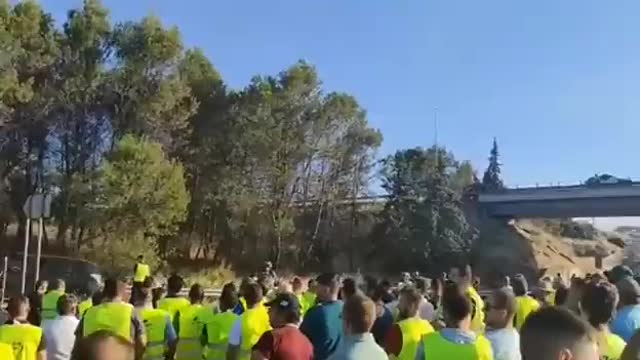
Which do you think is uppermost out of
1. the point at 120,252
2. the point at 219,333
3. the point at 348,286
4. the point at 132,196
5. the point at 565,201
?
the point at 565,201

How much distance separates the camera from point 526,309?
10578 millimetres

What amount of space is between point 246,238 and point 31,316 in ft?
148

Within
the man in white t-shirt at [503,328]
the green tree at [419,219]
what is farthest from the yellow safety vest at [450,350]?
the green tree at [419,219]

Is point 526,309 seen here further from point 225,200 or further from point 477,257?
point 477,257

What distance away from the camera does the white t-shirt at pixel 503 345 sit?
7011mm

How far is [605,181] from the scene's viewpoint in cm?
6925

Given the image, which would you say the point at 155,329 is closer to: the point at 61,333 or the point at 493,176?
the point at 61,333

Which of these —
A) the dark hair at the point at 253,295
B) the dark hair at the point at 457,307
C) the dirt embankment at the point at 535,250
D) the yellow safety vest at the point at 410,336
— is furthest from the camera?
the dirt embankment at the point at 535,250

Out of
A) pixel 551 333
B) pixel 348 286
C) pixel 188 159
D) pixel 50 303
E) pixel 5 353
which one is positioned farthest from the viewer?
pixel 188 159

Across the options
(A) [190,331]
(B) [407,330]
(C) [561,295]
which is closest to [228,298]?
(A) [190,331]

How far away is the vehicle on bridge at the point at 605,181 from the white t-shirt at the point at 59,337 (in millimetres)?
59740

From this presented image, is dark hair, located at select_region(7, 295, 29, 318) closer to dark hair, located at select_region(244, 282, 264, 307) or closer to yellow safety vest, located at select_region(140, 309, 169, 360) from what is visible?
yellow safety vest, located at select_region(140, 309, 169, 360)

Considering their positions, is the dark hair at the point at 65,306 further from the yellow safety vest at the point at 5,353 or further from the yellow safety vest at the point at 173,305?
the yellow safety vest at the point at 5,353

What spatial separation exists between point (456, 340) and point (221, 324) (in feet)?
12.6
